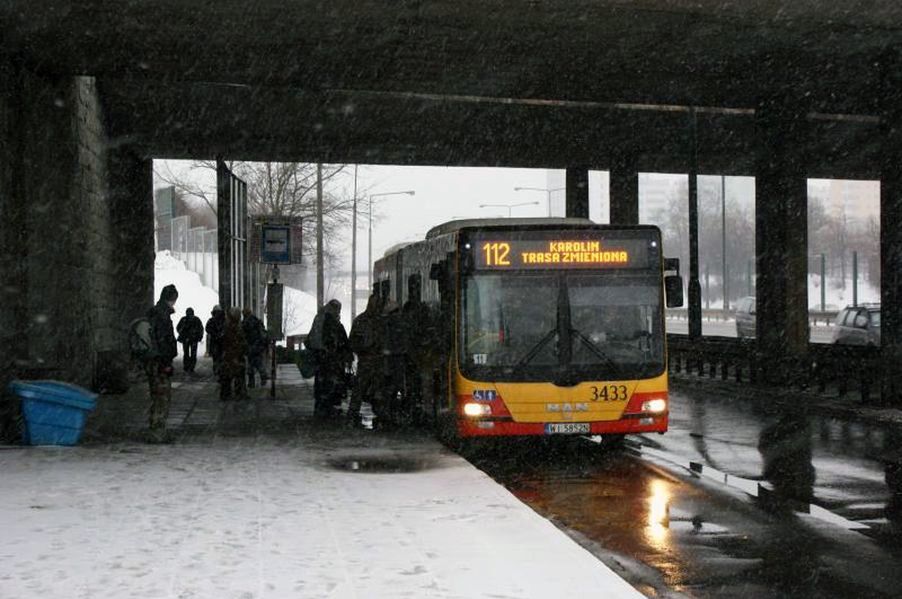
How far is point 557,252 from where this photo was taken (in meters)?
14.2

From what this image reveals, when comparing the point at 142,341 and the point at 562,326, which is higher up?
the point at 562,326

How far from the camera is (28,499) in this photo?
10023mm

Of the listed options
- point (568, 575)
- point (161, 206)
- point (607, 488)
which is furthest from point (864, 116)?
point (161, 206)

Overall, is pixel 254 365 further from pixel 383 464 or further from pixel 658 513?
pixel 658 513

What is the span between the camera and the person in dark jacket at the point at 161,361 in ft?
47.9

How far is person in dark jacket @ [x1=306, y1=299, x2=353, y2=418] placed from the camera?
60.8ft

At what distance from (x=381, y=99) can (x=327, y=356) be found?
8.98m

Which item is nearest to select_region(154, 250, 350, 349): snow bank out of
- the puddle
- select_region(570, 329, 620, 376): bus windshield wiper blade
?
select_region(570, 329, 620, 376): bus windshield wiper blade

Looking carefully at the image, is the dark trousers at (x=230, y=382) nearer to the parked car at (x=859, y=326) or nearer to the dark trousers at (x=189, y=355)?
the dark trousers at (x=189, y=355)

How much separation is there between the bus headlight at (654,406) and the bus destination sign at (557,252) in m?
1.56

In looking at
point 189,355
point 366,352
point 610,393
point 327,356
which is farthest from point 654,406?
point 189,355

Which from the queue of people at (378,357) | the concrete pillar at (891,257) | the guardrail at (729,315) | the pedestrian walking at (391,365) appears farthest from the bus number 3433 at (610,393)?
the guardrail at (729,315)

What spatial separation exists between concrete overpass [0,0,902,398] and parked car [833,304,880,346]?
4062mm

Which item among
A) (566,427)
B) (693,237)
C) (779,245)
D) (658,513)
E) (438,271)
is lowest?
(658,513)
